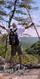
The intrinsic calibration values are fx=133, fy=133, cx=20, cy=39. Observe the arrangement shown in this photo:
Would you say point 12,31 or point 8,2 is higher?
point 8,2

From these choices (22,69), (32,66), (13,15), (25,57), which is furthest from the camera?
(25,57)

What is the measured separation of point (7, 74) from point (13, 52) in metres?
0.67

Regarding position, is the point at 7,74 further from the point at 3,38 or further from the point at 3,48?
the point at 3,48

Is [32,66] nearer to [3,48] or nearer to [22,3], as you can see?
[22,3]

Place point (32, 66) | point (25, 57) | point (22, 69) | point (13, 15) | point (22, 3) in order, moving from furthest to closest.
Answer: point (25, 57) → point (13, 15) → point (22, 3) → point (32, 66) → point (22, 69)

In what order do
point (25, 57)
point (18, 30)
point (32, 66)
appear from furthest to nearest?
point (25, 57), point (32, 66), point (18, 30)

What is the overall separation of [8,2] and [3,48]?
141 inches

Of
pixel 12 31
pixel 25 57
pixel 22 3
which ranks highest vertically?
pixel 22 3

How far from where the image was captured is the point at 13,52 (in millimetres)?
A: 3920

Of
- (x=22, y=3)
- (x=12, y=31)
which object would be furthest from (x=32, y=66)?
(x=22, y=3)

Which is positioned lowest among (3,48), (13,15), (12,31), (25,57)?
(25,57)

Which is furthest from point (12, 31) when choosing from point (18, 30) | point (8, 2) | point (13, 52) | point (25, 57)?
point (25, 57)

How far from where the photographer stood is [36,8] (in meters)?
9.04

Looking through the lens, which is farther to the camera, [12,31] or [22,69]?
[22,69]
